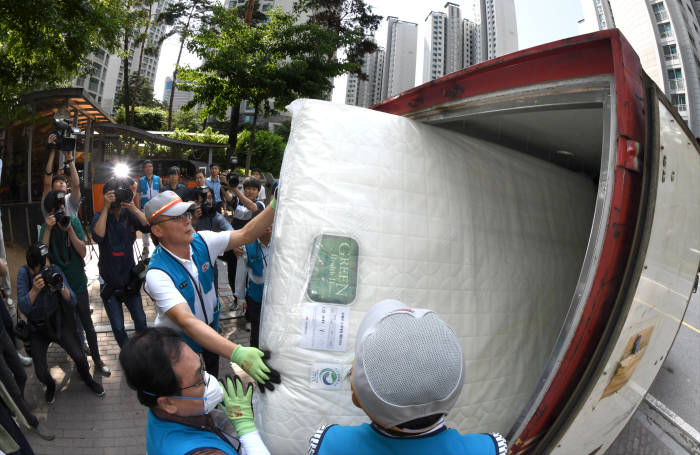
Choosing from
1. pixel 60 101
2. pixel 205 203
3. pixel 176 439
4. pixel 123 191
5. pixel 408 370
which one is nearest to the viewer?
pixel 408 370

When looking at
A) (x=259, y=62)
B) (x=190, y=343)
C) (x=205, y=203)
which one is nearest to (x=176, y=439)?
(x=190, y=343)

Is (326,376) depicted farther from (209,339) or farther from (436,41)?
(436,41)

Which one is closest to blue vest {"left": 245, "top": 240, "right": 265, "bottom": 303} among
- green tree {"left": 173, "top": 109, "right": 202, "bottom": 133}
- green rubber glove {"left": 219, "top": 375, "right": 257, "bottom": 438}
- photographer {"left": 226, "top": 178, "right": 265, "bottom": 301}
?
photographer {"left": 226, "top": 178, "right": 265, "bottom": 301}

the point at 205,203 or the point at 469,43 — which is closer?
the point at 205,203

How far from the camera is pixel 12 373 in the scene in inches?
102

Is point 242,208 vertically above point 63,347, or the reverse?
point 242,208

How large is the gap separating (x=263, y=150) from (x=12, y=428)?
18332mm

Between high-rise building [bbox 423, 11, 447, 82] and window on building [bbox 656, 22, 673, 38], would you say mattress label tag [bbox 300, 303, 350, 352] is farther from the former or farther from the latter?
high-rise building [bbox 423, 11, 447, 82]

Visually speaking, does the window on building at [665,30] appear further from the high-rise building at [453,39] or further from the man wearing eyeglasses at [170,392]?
the man wearing eyeglasses at [170,392]

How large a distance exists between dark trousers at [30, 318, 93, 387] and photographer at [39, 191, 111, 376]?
0.73 feet

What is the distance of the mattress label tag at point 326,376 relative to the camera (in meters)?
1.76

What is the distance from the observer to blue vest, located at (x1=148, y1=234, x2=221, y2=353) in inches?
80.0

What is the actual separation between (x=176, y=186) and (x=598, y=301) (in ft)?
17.9

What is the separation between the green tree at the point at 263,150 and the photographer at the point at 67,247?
53.3 ft
